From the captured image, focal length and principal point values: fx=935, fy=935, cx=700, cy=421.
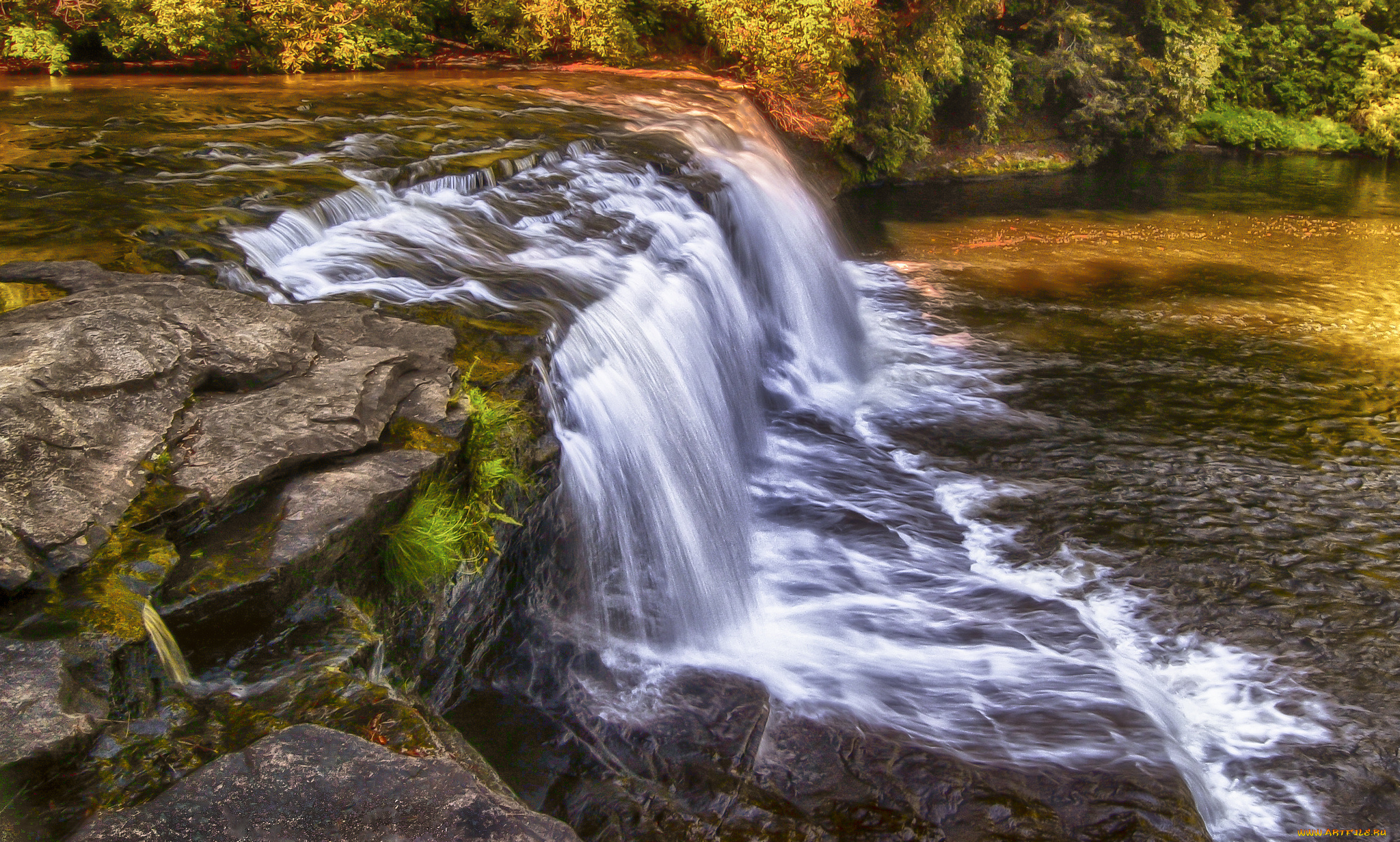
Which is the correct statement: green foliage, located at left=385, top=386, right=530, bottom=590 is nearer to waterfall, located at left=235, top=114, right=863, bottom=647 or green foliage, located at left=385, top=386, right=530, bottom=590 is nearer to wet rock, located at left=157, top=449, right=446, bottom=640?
wet rock, located at left=157, top=449, right=446, bottom=640

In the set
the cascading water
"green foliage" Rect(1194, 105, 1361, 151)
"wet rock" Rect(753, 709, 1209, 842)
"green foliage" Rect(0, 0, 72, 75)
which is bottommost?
"wet rock" Rect(753, 709, 1209, 842)

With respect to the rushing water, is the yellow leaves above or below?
above

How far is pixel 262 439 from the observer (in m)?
3.13

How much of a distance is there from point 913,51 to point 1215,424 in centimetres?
1021

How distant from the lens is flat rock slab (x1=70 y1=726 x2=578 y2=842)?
1957 millimetres

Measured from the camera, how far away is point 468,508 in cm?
356

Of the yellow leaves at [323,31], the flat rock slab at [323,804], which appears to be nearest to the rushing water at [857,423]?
the yellow leaves at [323,31]

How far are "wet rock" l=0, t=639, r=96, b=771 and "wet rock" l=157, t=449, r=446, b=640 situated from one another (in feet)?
1.13

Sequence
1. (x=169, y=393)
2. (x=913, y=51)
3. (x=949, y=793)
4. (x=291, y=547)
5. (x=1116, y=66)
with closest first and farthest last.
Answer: (x=291, y=547)
(x=169, y=393)
(x=949, y=793)
(x=913, y=51)
(x=1116, y=66)

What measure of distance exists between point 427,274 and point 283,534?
277 cm

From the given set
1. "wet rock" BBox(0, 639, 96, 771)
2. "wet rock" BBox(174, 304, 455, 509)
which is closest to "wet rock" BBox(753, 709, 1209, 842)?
"wet rock" BBox(174, 304, 455, 509)

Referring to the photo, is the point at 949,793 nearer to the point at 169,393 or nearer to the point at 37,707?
the point at 37,707

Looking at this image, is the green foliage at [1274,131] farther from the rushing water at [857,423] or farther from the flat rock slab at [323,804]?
the flat rock slab at [323,804]

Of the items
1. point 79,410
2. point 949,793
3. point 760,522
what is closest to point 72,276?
point 79,410
